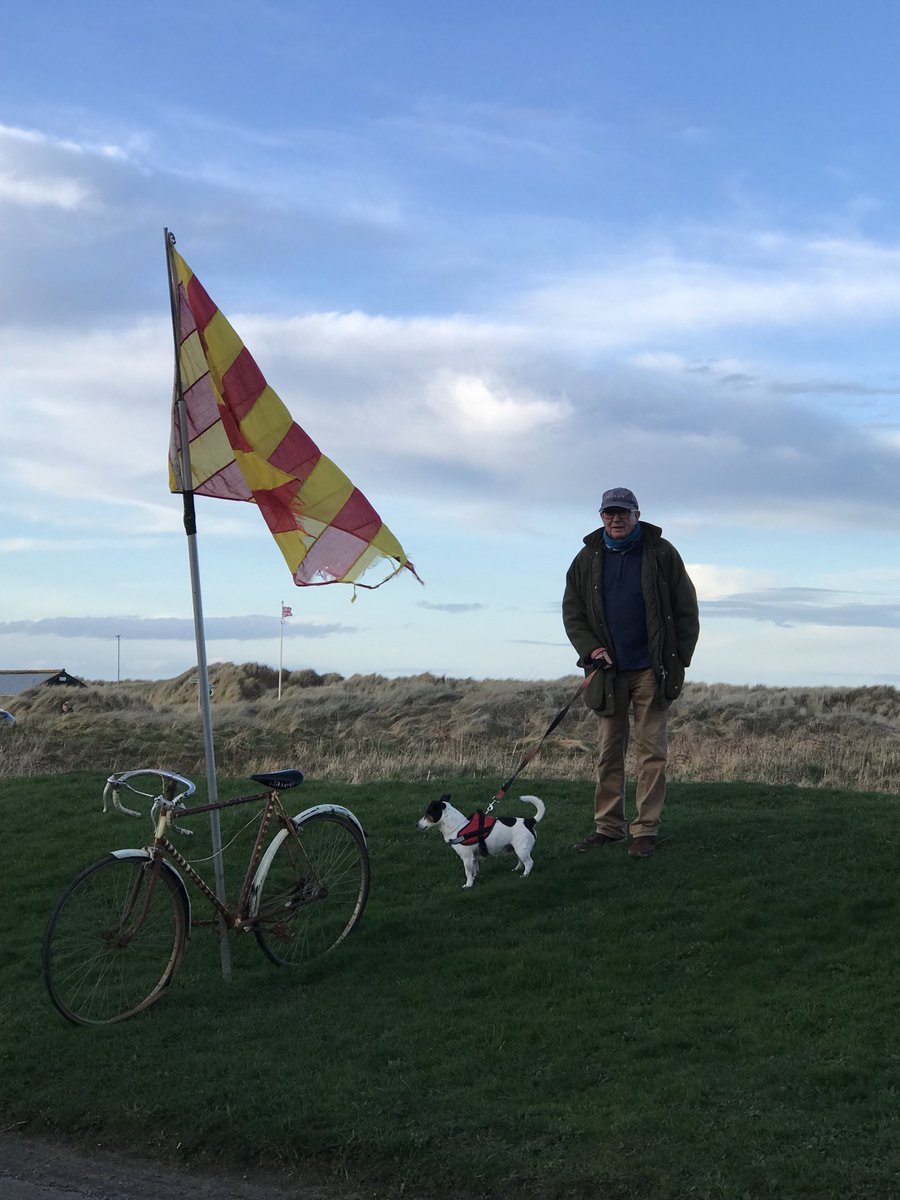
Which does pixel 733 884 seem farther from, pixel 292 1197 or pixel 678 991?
pixel 292 1197

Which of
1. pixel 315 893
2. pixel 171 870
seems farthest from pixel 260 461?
pixel 315 893

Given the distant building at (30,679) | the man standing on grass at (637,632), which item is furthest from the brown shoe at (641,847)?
the distant building at (30,679)

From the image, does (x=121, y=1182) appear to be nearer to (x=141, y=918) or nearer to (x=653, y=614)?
(x=141, y=918)

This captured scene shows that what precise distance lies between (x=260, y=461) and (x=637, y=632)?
3.18m

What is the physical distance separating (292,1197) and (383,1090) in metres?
0.89

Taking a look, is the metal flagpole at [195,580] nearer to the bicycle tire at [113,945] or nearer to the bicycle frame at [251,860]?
the bicycle frame at [251,860]

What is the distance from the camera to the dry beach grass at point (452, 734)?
19147mm

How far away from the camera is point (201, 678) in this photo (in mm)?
8406

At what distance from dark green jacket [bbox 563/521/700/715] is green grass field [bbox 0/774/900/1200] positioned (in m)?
1.34

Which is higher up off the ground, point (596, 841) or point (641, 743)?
point (641, 743)

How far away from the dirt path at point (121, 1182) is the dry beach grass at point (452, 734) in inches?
366

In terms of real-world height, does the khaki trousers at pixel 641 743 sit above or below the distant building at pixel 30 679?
below

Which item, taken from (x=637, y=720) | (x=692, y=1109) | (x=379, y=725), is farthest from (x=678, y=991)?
(x=379, y=725)

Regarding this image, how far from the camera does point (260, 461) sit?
874 centimetres
